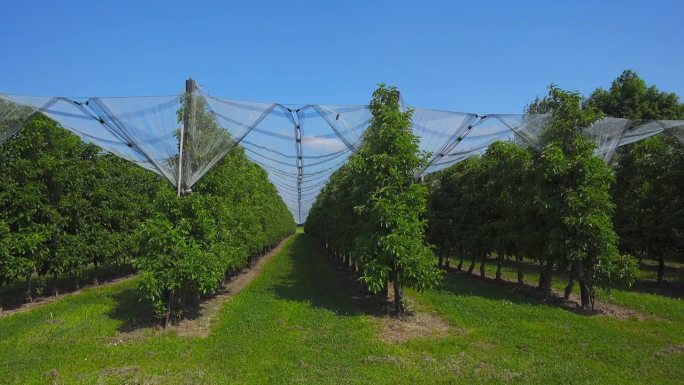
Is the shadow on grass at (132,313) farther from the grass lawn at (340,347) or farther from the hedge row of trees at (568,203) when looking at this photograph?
the hedge row of trees at (568,203)

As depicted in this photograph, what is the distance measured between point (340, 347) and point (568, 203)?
660 cm

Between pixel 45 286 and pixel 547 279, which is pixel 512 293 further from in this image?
pixel 45 286

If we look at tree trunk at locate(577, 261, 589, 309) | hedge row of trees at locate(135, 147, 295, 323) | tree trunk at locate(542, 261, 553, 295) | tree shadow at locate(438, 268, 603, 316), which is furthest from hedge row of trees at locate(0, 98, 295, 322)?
tree trunk at locate(542, 261, 553, 295)

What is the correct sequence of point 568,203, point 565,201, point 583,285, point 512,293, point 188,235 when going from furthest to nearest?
point 512,293, point 583,285, point 565,201, point 568,203, point 188,235

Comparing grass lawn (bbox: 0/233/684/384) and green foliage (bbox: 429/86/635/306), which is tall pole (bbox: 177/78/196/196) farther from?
green foliage (bbox: 429/86/635/306)

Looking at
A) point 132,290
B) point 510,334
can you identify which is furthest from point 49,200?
point 510,334

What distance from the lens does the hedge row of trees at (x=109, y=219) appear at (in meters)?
9.88

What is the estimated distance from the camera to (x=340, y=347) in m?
8.45

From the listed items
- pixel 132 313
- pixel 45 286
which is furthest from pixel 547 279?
pixel 45 286

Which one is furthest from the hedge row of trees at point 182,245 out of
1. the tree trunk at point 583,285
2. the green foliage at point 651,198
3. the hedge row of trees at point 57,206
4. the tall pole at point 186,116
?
the green foliage at point 651,198

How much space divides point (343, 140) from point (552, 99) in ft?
18.0

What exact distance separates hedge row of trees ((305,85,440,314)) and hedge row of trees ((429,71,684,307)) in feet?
10.8

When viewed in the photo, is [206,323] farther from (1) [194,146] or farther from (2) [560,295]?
(2) [560,295]

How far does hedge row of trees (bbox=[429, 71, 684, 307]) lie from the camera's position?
1155cm
